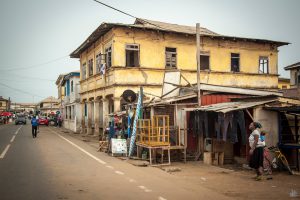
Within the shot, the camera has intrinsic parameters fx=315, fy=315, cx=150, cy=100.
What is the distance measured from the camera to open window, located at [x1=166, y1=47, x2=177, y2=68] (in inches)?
966

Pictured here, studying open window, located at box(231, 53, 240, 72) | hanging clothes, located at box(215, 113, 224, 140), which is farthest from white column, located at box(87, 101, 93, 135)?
hanging clothes, located at box(215, 113, 224, 140)

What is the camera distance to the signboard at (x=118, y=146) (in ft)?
50.5

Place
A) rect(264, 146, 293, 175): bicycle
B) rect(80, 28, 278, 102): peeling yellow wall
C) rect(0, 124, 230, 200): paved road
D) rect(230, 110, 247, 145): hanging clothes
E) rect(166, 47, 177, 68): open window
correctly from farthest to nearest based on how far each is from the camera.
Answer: rect(166, 47, 177, 68): open window → rect(80, 28, 278, 102): peeling yellow wall → rect(230, 110, 247, 145): hanging clothes → rect(264, 146, 293, 175): bicycle → rect(0, 124, 230, 200): paved road

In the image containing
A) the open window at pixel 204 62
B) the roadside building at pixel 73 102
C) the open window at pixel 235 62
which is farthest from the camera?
the roadside building at pixel 73 102

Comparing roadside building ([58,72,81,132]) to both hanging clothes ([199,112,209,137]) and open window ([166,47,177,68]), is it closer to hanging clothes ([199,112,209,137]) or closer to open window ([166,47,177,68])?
open window ([166,47,177,68])

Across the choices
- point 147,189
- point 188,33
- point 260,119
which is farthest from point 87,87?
point 147,189

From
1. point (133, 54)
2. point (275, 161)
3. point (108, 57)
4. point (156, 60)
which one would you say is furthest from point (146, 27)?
point (275, 161)

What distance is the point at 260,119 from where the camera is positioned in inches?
474

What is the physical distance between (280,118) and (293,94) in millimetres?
18458

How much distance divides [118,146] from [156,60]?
1018 centimetres

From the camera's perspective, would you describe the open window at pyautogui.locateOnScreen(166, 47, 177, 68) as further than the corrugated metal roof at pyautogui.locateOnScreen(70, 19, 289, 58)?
Yes

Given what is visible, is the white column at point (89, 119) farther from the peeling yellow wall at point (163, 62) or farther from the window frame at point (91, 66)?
the window frame at point (91, 66)

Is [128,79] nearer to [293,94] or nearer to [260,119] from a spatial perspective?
[260,119]

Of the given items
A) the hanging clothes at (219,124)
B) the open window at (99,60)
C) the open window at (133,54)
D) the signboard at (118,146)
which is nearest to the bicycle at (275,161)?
the hanging clothes at (219,124)
